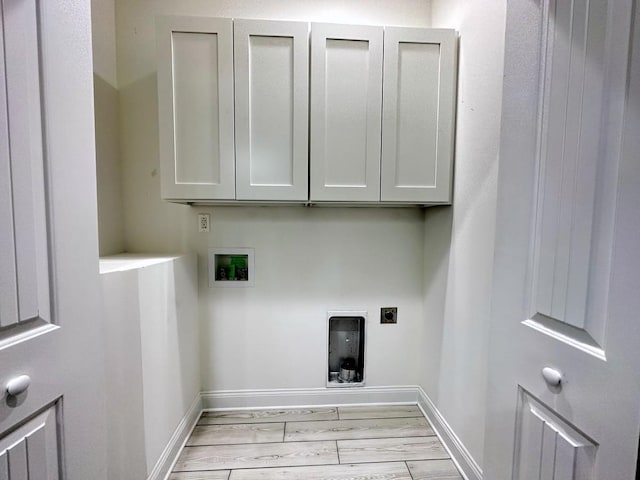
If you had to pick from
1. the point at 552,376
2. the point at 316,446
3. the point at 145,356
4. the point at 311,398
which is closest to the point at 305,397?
the point at 311,398

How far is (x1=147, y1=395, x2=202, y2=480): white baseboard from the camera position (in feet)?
4.51

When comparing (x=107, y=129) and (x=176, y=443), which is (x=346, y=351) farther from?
(x=107, y=129)

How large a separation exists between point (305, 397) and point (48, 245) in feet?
5.69

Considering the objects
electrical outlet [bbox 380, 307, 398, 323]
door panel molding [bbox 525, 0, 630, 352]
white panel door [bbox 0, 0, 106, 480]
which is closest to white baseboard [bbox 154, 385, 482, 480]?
electrical outlet [bbox 380, 307, 398, 323]

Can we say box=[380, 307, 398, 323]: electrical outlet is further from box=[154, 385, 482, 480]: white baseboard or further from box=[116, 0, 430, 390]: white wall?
box=[154, 385, 482, 480]: white baseboard

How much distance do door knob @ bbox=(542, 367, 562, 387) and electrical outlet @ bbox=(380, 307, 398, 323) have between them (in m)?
1.29

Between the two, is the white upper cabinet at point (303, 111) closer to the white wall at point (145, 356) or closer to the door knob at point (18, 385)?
the white wall at point (145, 356)

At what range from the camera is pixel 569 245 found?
670 mm

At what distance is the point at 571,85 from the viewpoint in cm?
66

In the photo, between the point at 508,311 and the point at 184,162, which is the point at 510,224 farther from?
the point at 184,162

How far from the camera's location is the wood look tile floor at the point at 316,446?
1.48 m

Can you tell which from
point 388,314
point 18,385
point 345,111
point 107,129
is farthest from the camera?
point 388,314

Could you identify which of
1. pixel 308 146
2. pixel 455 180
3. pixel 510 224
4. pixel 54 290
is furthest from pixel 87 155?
pixel 455 180

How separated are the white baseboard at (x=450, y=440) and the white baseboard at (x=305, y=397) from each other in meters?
0.12
